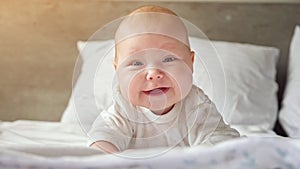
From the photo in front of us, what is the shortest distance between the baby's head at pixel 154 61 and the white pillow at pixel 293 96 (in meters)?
0.75

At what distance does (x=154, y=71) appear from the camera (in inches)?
37.3

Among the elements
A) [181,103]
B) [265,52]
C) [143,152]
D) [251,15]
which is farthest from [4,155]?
[251,15]

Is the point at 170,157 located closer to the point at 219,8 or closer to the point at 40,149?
the point at 40,149

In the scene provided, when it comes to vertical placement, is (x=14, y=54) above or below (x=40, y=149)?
below

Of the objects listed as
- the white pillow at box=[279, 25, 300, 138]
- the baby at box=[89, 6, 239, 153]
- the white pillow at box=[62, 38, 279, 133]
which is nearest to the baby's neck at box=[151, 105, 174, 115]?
the baby at box=[89, 6, 239, 153]

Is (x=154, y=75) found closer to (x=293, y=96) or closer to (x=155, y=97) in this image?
(x=155, y=97)

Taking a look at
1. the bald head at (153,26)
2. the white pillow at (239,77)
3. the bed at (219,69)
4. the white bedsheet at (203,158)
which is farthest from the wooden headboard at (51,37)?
the white bedsheet at (203,158)

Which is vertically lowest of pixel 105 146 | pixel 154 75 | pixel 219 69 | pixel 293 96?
pixel 293 96

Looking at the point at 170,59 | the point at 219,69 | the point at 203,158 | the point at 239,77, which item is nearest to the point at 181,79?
the point at 170,59

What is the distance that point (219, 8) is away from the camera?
1980 millimetres

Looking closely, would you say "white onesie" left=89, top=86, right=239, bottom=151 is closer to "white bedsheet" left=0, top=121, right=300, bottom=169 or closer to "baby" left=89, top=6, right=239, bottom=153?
"baby" left=89, top=6, right=239, bottom=153

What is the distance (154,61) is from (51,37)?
1.12m

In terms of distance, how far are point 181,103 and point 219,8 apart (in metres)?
1.04

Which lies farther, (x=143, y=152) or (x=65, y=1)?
(x=65, y=1)
